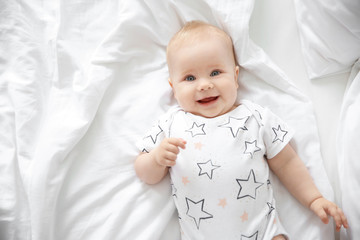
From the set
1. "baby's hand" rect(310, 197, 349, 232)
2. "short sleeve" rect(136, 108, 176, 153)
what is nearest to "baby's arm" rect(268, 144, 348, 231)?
"baby's hand" rect(310, 197, 349, 232)

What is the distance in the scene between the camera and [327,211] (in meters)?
0.92

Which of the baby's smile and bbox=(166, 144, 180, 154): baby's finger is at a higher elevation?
the baby's smile

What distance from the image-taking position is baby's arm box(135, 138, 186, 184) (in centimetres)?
89

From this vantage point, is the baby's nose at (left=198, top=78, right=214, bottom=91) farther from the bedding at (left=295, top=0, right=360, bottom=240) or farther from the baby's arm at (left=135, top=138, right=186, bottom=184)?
the bedding at (left=295, top=0, right=360, bottom=240)

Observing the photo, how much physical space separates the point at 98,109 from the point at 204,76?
0.37 meters

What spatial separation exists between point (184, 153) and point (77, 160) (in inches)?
13.3

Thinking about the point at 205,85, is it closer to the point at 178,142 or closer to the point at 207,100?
the point at 207,100

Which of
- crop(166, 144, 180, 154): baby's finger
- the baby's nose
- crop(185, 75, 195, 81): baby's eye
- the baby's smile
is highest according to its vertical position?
the baby's nose

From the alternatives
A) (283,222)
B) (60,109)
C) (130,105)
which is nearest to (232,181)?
(283,222)

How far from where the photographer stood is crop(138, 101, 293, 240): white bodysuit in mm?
920

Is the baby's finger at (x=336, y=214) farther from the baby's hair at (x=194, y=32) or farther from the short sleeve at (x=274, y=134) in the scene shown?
the baby's hair at (x=194, y=32)

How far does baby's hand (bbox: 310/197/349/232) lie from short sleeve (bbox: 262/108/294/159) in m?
0.18

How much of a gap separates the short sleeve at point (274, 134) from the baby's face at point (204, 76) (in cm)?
13

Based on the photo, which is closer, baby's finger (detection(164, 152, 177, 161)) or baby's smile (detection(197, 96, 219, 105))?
baby's finger (detection(164, 152, 177, 161))
